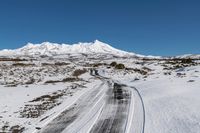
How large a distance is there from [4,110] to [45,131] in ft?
21.0

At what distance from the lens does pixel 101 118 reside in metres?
14.4

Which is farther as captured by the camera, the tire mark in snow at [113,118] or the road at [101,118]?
the road at [101,118]

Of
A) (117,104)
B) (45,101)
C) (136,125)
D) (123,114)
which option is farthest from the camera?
(45,101)

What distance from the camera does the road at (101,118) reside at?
12.3m

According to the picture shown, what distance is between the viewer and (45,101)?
66.6 feet

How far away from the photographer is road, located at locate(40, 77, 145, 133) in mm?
12320

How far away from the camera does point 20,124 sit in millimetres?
13453

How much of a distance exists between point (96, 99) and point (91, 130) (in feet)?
28.8

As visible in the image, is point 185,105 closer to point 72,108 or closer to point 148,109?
point 148,109

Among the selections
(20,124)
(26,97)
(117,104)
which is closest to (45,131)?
(20,124)

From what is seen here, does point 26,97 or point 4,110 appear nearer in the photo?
point 4,110

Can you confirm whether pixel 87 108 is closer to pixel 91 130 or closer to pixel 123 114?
pixel 123 114

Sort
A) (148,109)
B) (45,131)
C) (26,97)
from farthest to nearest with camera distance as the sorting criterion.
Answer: (26,97), (148,109), (45,131)

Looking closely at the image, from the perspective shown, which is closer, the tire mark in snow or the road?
the tire mark in snow
